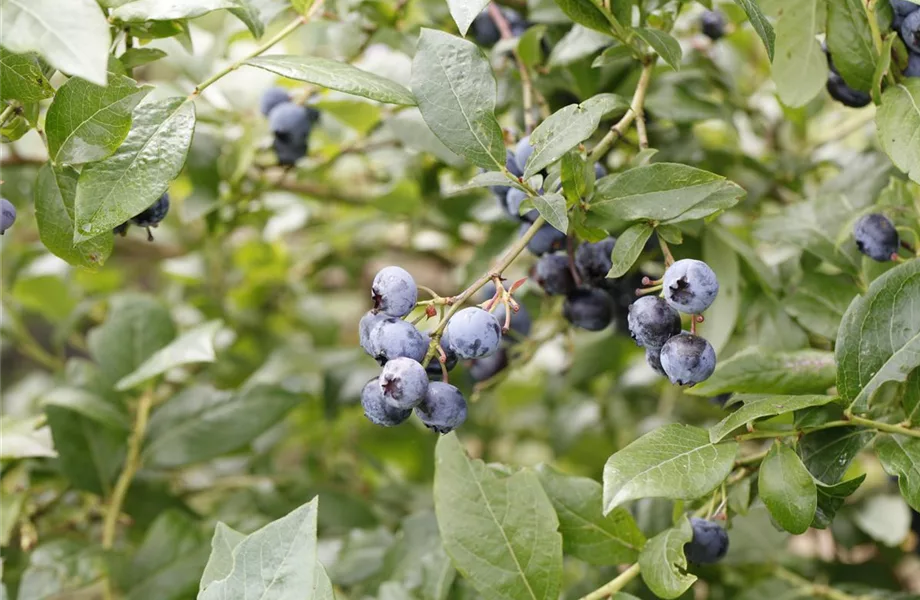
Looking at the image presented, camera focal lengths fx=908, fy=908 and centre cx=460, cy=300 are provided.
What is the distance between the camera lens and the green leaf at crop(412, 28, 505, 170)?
707 mm

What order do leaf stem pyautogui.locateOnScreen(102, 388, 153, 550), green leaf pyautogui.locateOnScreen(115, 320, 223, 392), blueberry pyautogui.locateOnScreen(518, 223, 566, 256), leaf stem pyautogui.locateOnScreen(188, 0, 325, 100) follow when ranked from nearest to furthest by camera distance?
leaf stem pyautogui.locateOnScreen(188, 0, 325, 100) → blueberry pyautogui.locateOnScreen(518, 223, 566, 256) → green leaf pyautogui.locateOnScreen(115, 320, 223, 392) → leaf stem pyautogui.locateOnScreen(102, 388, 153, 550)

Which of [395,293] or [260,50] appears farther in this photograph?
[260,50]

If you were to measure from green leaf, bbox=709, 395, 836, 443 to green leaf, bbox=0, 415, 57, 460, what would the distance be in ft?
1.91

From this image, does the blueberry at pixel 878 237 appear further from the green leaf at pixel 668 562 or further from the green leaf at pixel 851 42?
the green leaf at pixel 668 562

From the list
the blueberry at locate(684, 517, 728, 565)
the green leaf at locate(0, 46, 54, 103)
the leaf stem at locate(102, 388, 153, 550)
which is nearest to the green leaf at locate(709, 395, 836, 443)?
the blueberry at locate(684, 517, 728, 565)

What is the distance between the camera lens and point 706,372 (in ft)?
2.13

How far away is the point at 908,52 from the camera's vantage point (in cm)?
78

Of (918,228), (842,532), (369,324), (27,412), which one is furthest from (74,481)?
(842,532)

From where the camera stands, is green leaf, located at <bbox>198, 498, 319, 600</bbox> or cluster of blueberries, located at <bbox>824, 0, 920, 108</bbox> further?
cluster of blueberries, located at <bbox>824, 0, 920, 108</bbox>

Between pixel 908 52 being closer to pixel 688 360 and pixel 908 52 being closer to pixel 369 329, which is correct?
pixel 688 360

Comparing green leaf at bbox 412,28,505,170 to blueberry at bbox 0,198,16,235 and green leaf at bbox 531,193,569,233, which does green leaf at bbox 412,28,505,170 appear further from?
blueberry at bbox 0,198,16,235

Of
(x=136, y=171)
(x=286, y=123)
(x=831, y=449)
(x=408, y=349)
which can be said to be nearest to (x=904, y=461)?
(x=831, y=449)

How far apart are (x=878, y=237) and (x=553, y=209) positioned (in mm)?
332

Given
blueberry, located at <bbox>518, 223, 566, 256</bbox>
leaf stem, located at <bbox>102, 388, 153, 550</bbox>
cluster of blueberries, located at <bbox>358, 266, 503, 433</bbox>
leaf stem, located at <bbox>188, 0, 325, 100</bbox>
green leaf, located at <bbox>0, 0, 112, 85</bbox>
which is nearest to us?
green leaf, located at <bbox>0, 0, 112, 85</bbox>
